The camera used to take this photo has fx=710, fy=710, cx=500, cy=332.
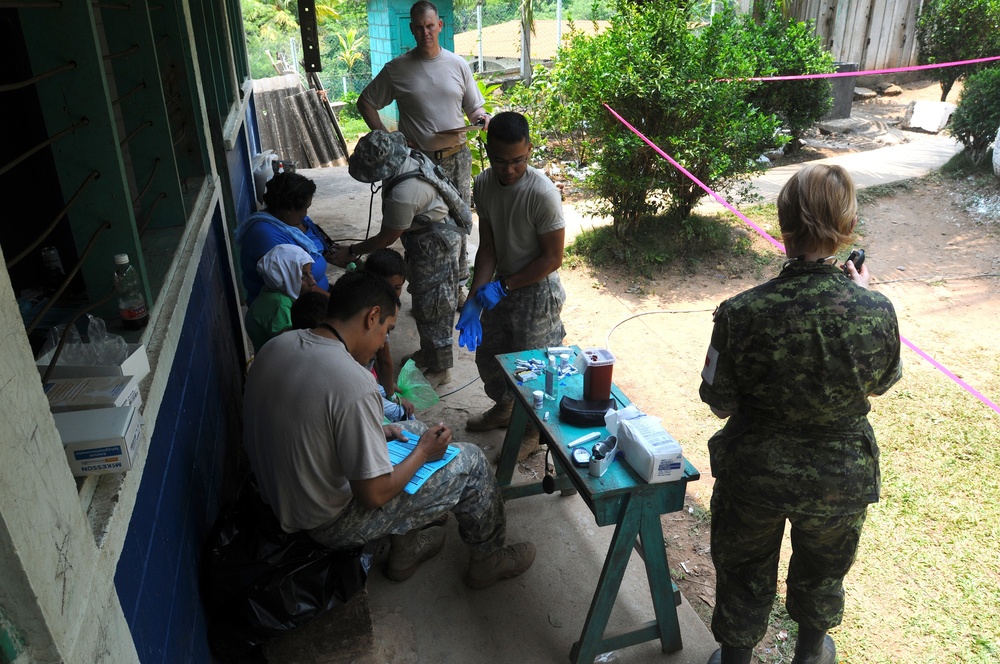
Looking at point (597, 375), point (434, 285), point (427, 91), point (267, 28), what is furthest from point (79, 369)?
point (267, 28)

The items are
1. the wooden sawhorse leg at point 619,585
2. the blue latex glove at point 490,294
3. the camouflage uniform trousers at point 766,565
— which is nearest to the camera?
the camouflage uniform trousers at point 766,565

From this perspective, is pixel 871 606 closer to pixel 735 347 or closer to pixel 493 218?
pixel 735 347

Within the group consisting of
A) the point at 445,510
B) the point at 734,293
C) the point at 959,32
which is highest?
the point at 959,32

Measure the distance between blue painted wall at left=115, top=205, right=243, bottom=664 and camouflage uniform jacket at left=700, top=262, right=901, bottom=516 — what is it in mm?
1758

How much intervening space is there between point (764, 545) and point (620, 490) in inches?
20.9

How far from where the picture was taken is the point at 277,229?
12.5ft

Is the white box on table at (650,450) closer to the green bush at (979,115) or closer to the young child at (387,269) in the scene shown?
the young child at (387,269)

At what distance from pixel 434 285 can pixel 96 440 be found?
3147 millimetres

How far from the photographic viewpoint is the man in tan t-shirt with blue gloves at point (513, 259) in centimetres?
353

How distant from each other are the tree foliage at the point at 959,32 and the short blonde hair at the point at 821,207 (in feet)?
35.5

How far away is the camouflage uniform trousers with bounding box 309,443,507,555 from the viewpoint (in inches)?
104

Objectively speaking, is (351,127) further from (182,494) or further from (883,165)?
(182,494)

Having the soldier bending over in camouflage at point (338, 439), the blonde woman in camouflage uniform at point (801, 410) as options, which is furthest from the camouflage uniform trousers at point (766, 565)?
the soldier bending over in camouflage at point (338, 439)

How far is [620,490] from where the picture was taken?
2557 millimetres
